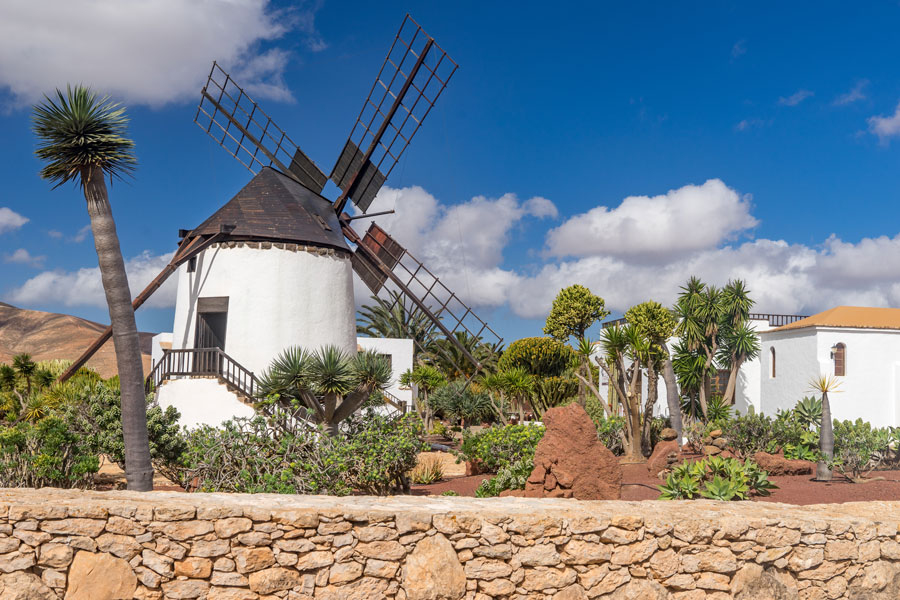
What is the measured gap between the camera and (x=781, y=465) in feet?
47.0

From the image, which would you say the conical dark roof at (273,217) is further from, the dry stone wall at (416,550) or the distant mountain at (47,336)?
the distant mountain at (47,336)

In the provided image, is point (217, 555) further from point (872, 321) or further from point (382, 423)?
point (872, 321)

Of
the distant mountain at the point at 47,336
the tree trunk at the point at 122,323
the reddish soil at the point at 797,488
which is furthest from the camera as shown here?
the distant mountain at the point at 47,336

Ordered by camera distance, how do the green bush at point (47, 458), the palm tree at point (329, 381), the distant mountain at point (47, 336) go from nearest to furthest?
the green bush at point (47, 458) < the palm tree at point (329, 381) < the distant mountain at point (47, 336)

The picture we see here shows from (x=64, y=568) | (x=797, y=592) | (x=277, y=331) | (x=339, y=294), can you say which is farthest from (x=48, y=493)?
(x=339, y=294)

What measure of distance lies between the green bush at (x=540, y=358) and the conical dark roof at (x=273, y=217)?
36.7 ft

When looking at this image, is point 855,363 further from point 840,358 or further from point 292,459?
point 292,459

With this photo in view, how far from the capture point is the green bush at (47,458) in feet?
34.6

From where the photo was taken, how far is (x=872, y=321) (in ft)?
78.4

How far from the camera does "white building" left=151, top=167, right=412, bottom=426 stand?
1523 cm

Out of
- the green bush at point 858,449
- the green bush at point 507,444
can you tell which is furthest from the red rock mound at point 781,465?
the green bush at point 507,444

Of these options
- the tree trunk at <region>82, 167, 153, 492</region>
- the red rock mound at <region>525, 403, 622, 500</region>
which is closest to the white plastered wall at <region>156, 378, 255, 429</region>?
the tree trunk at <region>82, 167, 153, 492</region>

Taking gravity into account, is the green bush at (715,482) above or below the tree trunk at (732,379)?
below

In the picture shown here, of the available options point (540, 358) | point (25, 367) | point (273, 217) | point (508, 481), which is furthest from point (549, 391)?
point (25, 367)
